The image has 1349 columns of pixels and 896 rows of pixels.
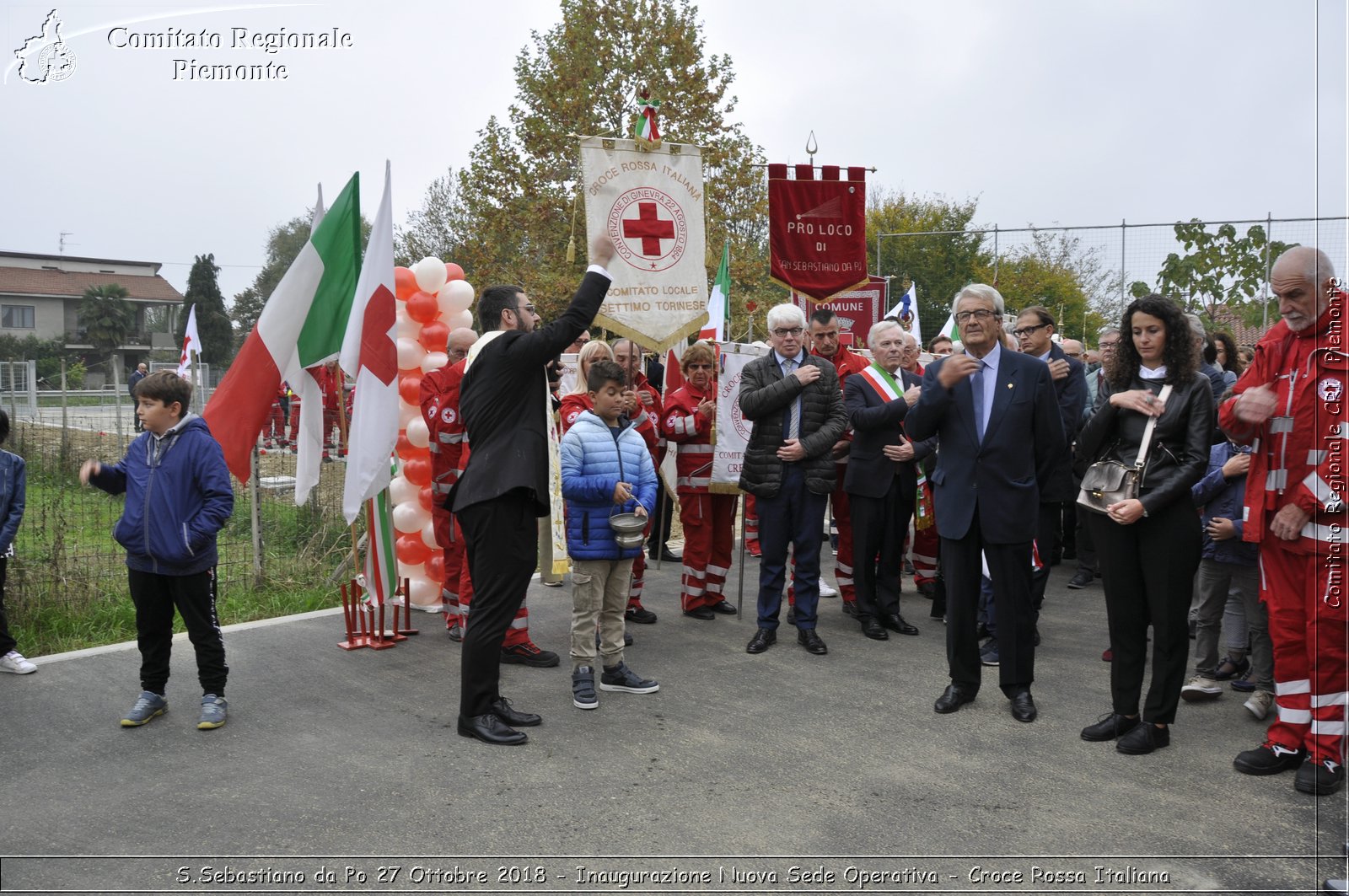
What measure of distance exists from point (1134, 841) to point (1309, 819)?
760 mm

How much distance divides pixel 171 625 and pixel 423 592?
275 cm

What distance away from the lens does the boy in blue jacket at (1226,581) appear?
5047 millimetres

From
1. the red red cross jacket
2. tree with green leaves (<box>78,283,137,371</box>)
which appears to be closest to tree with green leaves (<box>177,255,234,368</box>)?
tree with green leaves (<box>78,283,137,371</box>)

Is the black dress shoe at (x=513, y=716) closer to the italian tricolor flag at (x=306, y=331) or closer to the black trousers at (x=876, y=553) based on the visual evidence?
the italian tricolor flag at (x=306, y=331)

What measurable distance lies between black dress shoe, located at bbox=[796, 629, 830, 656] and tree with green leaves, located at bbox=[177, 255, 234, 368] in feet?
191

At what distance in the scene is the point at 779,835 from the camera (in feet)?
12.0

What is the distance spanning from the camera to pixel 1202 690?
5262 mm

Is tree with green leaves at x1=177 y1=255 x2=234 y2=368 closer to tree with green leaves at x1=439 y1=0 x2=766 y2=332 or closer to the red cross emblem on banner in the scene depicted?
tree with green leaves at x1=439 y1=0 x2=766 y2=332

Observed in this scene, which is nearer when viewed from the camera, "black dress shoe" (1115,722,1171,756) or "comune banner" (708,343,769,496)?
"black dress shoe" (1115,722,1171,756)

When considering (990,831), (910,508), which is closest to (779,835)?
(990,831)

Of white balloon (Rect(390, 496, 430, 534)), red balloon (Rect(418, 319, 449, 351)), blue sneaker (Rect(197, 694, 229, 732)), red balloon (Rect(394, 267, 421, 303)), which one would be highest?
red balloon (Rect(394, 267, 421, 303))

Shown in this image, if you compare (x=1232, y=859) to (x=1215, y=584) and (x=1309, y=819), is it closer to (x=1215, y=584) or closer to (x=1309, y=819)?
(x=1309, y=819)

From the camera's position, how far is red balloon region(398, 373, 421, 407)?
7.78 meters

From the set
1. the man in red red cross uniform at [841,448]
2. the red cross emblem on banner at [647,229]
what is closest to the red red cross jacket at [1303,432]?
the man in red red cross uniform at [841,448]
